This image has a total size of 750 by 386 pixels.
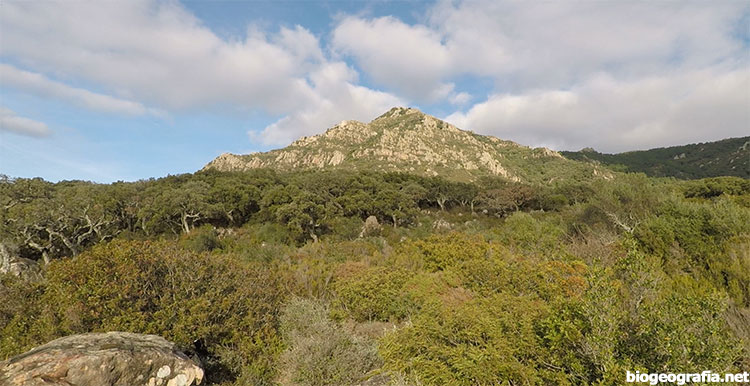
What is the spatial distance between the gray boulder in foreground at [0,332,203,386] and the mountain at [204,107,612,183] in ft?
271

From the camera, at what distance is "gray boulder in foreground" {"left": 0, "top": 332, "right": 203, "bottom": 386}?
13.1 feet

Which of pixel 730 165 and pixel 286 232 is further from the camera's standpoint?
pixel 730 165

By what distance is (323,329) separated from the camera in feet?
27.2

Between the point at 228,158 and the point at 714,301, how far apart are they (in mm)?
127557

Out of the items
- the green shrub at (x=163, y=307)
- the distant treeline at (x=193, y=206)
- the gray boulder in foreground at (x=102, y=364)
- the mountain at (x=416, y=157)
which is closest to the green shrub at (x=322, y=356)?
the green shrub at (x=163, y=307)

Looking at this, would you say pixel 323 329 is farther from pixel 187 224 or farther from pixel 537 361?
pixel 187 224

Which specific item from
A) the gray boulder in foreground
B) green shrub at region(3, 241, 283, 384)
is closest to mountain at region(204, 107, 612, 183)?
green shrub at region(3, 241, 283, 384)

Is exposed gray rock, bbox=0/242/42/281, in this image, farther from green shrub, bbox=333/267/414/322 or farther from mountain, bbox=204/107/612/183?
mountain, bbox=204/107/612/183

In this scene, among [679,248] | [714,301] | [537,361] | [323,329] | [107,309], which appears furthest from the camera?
[679,248]

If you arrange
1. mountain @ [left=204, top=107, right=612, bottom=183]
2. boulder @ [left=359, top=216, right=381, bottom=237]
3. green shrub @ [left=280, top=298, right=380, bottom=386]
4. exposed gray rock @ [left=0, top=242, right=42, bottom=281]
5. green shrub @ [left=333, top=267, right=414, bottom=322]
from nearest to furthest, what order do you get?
green shrub @ [left=280, top=298, right=380, bottom=386], green shrub @ [left=333, top=267, right=414, bottom=322], exposed gray rock @ [left=0, top=242, right=42, bottom=281], boulder @ [left=359, top=216, right=381, bottom=237], mountain @ [left=204, top=107, right=612, bottom=183]

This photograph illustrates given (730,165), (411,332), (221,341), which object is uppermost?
(730,165)

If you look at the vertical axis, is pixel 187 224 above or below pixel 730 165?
below

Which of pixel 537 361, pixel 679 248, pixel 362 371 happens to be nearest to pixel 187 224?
pixel 362 371

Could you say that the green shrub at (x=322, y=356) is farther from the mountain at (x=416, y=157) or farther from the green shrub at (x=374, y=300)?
the mountain at (x=416, y=157)
